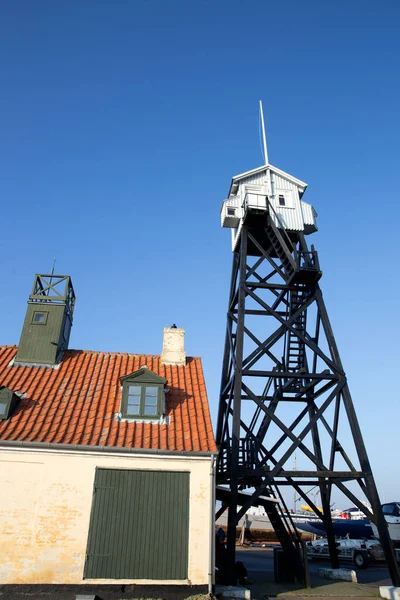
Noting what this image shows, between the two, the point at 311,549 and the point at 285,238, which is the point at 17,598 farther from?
the point at 311,549

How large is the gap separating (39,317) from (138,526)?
9678mm

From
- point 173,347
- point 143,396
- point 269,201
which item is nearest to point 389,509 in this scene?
point 173,347

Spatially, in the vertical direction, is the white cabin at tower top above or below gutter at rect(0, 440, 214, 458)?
above

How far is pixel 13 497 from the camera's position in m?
12.4

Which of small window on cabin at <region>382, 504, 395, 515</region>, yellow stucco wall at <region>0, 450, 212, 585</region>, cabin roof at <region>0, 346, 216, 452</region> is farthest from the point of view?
small window on cabin at <region>382, 504, 395, 515</region>

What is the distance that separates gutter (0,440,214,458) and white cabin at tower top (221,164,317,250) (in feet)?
35.3

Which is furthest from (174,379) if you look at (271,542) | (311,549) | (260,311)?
(271,542)

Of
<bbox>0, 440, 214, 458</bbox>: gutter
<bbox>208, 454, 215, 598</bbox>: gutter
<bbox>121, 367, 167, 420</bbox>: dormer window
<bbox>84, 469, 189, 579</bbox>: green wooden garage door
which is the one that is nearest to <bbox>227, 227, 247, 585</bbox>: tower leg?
Result: <bbox>208, 454, 215, 598</bbox>: gutter

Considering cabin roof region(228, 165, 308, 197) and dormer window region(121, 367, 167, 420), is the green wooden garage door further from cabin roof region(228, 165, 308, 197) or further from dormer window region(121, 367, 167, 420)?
cabin roof region(228, 165, 308, 197)

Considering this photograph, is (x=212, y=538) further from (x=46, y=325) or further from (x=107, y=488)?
(x=46, y=325)

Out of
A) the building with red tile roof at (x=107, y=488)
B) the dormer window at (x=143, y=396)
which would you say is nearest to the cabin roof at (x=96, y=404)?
the building with red tile roof at (x=107, y=488)

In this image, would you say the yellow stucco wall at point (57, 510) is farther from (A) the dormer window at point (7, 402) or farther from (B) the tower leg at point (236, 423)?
(B) the tower leg at point (236, 423)

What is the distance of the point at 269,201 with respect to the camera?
1980 cm

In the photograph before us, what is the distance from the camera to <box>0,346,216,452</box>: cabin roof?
13.4 meters
